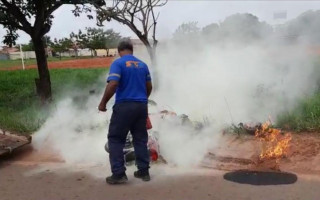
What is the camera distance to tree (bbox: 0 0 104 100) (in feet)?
32.3

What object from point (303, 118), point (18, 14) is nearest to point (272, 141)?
point (303, 118)

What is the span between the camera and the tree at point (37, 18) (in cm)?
986

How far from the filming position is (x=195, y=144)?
650 cm

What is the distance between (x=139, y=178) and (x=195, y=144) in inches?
62.1

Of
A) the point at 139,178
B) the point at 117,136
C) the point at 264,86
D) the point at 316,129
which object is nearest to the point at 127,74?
the point at 117,136

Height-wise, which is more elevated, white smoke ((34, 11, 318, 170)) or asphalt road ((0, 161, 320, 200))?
white smoke ((34, 11, 318, 170))

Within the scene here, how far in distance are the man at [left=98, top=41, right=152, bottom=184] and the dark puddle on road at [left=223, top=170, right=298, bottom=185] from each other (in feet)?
3.52

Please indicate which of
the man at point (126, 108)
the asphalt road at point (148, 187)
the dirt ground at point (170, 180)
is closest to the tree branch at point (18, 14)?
the dirt ground at point (170, 180)

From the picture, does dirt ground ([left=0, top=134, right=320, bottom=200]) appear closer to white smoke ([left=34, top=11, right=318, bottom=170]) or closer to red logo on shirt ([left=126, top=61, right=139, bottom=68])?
white smoke ([left=34, top=11, right=318, bottom=170])

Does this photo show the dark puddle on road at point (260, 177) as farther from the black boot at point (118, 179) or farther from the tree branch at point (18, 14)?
the tree branch at point (18, 14)

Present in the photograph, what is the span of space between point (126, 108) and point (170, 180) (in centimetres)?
103

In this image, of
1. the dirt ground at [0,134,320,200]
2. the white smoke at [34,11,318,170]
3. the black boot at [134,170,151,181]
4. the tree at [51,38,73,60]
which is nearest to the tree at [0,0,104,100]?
the white smoke at [34,11,318,170]

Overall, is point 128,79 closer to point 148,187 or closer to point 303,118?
point 148,187

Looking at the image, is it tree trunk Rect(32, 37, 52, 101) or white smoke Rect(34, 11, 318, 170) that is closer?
white smoke Rect(34, 11, 318, 170)
